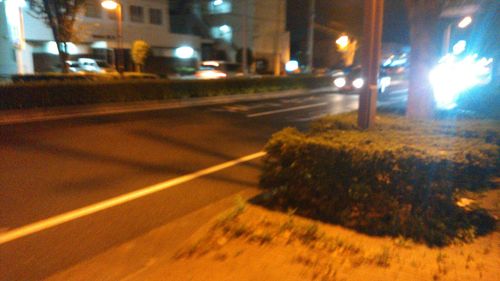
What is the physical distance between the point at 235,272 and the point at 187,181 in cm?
383

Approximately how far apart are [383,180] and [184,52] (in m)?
41.3

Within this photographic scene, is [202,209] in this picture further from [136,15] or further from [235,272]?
[136,15]

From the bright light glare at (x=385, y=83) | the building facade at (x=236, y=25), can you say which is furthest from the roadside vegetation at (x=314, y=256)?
the building facade at (x=236, y=25)

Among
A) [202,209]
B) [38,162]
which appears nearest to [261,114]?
[38,162]

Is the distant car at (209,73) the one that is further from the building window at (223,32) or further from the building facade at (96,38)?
the building window at (223,32)

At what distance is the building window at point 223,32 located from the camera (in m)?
49.7

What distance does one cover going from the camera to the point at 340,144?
519 cm

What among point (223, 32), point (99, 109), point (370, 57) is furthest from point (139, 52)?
point (370, 57)

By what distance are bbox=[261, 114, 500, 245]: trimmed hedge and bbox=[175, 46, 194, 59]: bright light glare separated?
39693 mm

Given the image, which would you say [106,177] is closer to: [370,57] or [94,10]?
[370,57]

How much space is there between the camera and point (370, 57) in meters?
6.85

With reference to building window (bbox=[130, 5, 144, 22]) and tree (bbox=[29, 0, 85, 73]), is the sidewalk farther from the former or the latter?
building window (bbox=[130, 5, 144, 22])

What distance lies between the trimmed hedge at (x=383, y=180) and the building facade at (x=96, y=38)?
24.1 metres

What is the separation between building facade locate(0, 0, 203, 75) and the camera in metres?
31.7
